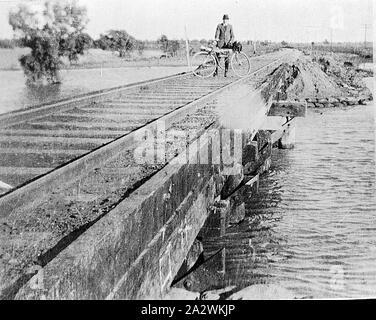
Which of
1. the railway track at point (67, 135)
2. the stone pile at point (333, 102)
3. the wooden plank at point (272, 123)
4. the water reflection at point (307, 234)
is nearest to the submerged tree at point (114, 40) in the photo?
the stone pile at point (333, 102)

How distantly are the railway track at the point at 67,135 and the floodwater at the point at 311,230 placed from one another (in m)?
1.93

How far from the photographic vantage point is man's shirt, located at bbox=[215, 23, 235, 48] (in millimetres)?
14000

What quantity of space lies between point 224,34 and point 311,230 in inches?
337

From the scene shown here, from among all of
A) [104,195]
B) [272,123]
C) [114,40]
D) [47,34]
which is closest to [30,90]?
[47,34]

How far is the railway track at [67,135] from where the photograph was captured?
13.8 feet

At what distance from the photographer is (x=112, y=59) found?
39688mm

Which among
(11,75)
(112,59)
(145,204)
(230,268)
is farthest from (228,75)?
(112,59)

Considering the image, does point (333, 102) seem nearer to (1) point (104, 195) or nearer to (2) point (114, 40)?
(2) point (114, 40)

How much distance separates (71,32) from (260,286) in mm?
16374

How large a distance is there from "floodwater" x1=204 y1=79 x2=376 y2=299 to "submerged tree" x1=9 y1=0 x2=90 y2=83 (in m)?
9.45

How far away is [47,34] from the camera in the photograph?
18578mm

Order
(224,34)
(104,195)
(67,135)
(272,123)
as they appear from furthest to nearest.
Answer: (272,123) < (224,34) < (67,135) < (104,195)

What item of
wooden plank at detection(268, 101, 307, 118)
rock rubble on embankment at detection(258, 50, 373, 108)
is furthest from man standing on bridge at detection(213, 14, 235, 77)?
rock rubble on embankment at detection(258, 50, 373, 108)
